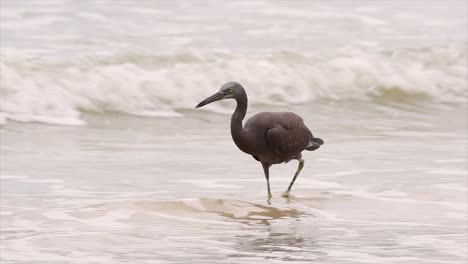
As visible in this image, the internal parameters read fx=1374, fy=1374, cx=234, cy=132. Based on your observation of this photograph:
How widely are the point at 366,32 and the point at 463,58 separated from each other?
189 cm

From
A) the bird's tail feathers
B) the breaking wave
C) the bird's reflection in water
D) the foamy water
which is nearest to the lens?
the bird's reflection in water

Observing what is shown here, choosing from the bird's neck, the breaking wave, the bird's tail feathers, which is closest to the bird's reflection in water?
the bird's neck

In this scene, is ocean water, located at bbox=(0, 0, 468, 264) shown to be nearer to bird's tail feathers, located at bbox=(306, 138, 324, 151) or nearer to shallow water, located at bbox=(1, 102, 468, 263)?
shallow water, located at bbox=(1, 102, 468, 263)

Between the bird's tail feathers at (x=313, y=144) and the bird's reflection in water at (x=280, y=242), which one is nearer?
the bird's reflection in water at (x=280, y=242)

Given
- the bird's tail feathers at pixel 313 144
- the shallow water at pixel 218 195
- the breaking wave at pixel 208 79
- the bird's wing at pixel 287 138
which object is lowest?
the breaking wave at pixel 208 79

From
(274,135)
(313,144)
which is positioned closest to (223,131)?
(313,144)

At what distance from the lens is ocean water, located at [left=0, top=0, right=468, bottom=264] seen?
8.79 m

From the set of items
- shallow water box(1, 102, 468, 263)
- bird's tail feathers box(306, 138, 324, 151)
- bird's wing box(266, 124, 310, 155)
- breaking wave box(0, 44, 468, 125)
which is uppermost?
bird's wing box(266, 124, 310, 155)

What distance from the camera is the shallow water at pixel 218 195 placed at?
8391 millimetres

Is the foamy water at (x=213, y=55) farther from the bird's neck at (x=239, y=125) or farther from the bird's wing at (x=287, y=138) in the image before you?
the bird's neck at (x=239, y=125)

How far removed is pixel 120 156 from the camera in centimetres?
1239

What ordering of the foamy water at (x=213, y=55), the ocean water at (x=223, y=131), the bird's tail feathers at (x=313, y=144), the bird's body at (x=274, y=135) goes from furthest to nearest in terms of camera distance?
the foamy water at (x=213, y=55) < the bird's tail feathers at (x=313, y=144) < the bird's body at (x=274, y=135) < the ocean water at (x=223, y=131)

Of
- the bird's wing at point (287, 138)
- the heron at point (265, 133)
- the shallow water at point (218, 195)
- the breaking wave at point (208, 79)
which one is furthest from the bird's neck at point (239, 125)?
the breaking wave at point (208, 79)

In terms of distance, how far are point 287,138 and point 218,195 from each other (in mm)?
742
